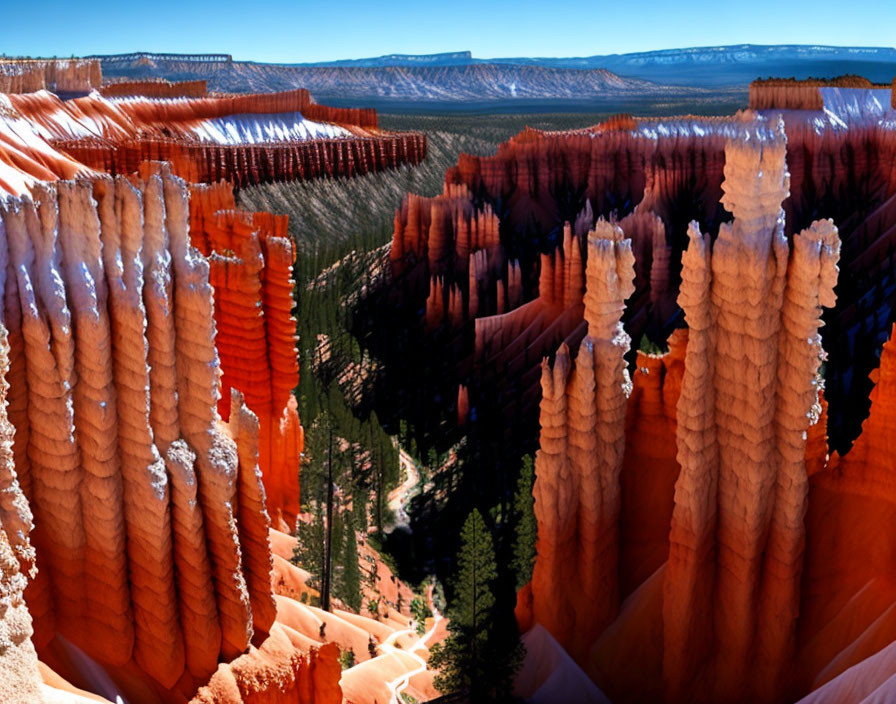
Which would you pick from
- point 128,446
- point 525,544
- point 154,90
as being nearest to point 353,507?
point 525,544

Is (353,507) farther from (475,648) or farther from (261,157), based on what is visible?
(261,157)

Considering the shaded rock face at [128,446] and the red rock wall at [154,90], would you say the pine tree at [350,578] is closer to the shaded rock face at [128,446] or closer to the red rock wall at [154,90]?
the shaded rock face at [128,446]

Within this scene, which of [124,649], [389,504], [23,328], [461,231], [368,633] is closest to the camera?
[23,328]

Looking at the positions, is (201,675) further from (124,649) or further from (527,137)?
(527,137)

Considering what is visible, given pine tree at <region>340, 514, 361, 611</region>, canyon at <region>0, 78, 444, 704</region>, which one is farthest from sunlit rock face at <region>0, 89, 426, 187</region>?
canyon at <region>0, 78, 444, 704</region>

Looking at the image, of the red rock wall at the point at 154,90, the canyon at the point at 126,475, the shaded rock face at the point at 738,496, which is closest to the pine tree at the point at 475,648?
the shaded rock face at the point at 738,496

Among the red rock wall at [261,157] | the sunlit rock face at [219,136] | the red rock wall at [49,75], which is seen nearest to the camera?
the red rock wall at [261,157]

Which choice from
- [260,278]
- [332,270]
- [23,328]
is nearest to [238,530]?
[23,328]
